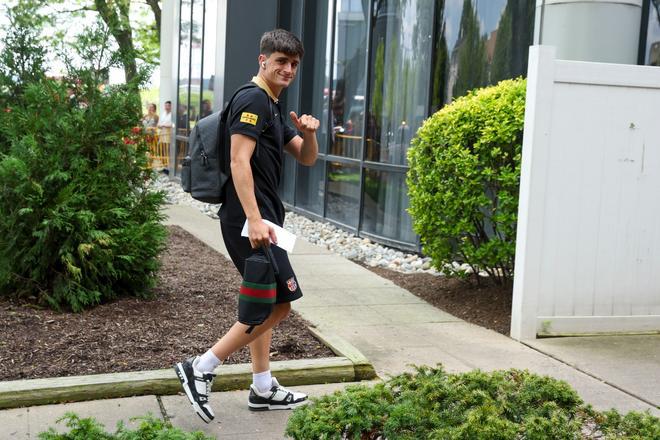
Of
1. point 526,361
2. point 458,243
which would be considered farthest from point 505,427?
point 458,243

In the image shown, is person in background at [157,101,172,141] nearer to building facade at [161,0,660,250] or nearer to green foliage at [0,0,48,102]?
building facade at [161,0,660,250]

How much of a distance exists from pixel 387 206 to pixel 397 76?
5.19ft

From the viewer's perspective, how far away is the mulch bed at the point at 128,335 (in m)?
5.01

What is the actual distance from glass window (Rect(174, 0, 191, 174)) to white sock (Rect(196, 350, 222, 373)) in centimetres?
1495

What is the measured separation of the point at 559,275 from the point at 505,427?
10.8ft

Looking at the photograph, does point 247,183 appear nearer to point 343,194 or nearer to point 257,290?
point 257,290

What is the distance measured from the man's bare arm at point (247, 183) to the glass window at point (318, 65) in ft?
27.8

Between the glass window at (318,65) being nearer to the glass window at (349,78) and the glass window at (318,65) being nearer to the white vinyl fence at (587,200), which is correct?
the glass window at (349,78)

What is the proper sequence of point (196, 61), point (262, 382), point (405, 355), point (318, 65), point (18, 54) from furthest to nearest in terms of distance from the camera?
point (196, 61)
point (318, 65)
point (18, 54)
point (405, 355)
point (262, 382)

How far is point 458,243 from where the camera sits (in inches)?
280

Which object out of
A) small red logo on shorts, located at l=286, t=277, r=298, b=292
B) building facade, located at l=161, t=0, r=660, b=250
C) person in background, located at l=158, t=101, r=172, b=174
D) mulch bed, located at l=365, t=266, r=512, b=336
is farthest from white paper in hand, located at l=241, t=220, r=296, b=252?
person in background, located at l=158, t=101, r=172, b=174

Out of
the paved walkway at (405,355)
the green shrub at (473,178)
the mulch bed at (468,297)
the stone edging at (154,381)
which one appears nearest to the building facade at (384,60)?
the green shrub at (473,178)

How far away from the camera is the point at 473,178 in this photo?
6.77 metres

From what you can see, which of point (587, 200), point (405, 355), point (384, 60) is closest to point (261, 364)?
point (405, 355)
